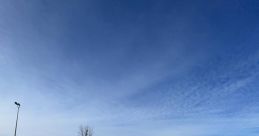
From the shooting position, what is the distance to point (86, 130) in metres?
116

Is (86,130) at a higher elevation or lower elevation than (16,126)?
higher

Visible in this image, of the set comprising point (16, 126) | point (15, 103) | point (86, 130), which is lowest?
point (16, 126)

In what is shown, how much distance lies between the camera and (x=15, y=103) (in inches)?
2462

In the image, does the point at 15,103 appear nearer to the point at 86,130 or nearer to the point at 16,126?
the point at 16,126

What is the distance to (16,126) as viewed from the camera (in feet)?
197

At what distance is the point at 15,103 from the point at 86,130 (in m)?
55.3

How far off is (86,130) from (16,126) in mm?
56865

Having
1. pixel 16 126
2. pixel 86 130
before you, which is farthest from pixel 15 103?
pixel 86 130

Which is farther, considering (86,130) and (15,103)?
(86,130)

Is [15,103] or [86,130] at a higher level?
[86,130]

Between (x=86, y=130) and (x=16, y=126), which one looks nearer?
(x=16, y=126)

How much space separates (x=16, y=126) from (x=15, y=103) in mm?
4671
